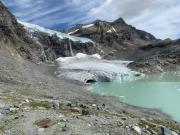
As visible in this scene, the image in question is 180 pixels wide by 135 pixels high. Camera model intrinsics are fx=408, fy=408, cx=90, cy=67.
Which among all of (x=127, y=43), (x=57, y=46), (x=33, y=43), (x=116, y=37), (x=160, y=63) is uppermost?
(x=116, y=37)

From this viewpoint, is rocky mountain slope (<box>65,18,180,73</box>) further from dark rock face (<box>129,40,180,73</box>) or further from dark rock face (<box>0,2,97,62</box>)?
dark rock face (<box>0,2,97,62</box>)

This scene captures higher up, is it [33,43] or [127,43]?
[127,43]

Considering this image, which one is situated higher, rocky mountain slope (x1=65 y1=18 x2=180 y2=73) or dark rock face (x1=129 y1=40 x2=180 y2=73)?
rocky mountain slope (x1=65 y1=18 x2=180 y2=73)

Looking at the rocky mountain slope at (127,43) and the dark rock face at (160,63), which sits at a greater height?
the rocky mountain slope at (127,43)

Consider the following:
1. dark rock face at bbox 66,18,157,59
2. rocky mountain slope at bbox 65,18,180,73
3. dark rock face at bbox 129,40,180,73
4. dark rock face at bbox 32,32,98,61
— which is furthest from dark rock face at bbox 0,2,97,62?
dark rock face at bbox 129,40,180,73

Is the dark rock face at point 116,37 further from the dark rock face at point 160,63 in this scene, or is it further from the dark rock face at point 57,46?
the dark rock face at point 160,63

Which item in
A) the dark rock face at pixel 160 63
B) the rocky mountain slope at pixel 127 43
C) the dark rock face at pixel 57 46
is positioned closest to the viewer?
the dark rock face at pixel 160 63

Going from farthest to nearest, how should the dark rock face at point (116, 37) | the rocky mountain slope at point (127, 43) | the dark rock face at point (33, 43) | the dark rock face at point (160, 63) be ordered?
the dark rock face at point (116, 37), the rocky mountain slope at point (127, 43), the dark rock face at point (33, 43), the dark rock face at point (160, 63)

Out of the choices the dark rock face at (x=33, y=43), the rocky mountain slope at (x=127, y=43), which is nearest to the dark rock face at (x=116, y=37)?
the rocky mountain slope at (x=127, y=43)

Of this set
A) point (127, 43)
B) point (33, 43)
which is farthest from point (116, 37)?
point (33, 43)

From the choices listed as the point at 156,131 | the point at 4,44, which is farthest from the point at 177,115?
the point at 4,44

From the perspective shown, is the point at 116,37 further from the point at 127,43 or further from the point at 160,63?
the point at 160,63

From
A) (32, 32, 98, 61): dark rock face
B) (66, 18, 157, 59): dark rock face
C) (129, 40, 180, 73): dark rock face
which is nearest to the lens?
(129, 40, 180, 73): dark rock face

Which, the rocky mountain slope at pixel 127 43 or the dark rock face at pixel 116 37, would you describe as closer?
the rocky mountain slope at pixel 127 43
